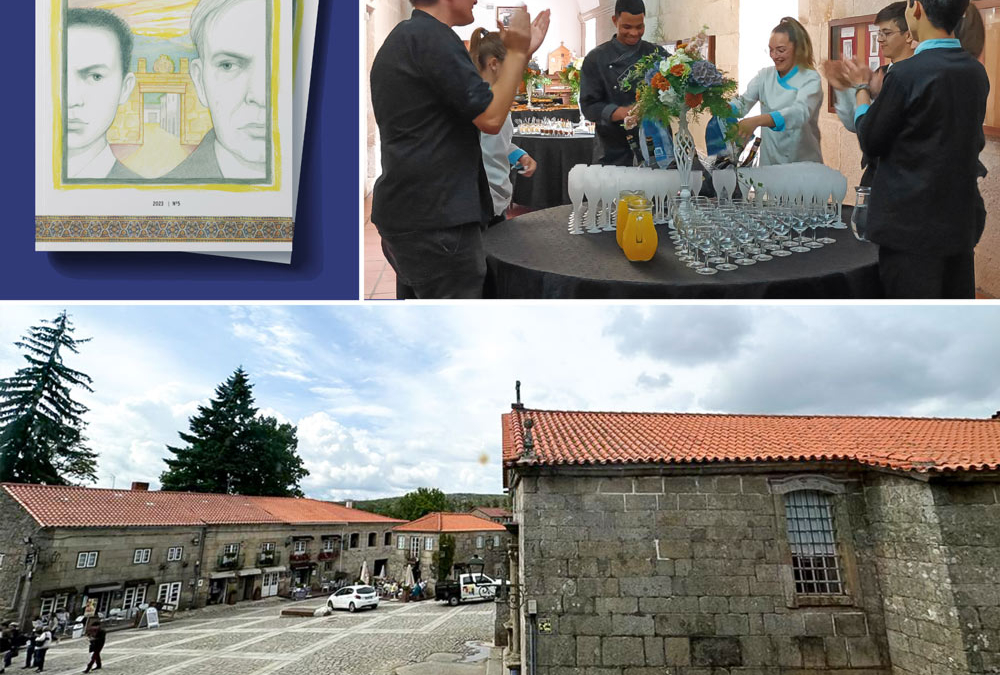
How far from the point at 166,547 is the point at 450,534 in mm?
3675

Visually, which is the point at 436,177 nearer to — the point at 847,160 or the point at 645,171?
the point at 645,171

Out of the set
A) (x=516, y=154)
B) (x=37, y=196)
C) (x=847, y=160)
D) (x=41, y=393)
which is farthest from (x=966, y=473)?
(x=41, y=393)

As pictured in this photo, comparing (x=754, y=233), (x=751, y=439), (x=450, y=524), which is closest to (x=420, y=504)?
(x=450, y=524)

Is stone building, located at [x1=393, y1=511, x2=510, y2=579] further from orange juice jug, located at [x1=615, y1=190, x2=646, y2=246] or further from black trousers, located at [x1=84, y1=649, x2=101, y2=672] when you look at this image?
→ orange juice jug, located at [x1=615, y1=190, x2=646, y2=246]

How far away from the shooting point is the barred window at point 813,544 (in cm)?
482

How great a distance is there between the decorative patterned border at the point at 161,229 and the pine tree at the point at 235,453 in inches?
143

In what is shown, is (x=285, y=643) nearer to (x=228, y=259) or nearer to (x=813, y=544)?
(x=228, y=259)

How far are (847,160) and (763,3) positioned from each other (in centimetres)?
98

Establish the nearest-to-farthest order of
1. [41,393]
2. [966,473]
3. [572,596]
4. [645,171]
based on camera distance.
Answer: [645,171]
[966,473]
[572,596]
[41,393]

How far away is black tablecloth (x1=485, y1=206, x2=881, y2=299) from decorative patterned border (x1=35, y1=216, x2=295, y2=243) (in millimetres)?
1298

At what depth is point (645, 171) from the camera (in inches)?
158

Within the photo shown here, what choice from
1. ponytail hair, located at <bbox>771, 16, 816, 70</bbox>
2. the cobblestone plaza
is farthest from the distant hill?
ponytail hair, located at <bbox>771, 16, 816, 70</bbox>

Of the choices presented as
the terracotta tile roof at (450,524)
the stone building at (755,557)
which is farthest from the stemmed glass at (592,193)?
the terracotta tile roof at (450,524)

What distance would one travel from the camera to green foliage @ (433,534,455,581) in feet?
34.2
